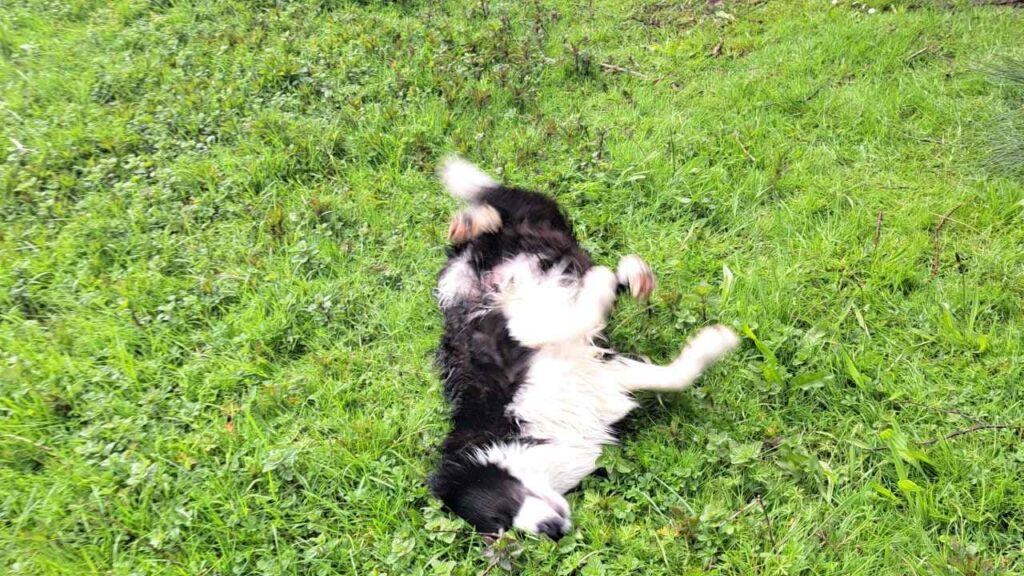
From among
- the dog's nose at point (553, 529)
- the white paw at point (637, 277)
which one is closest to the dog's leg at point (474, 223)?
the white paw at point (637, 277)

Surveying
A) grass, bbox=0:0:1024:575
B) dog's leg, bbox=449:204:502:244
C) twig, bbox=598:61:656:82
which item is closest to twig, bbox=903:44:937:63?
grass, bbox=0:0:1024:575

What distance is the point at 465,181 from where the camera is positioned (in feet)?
10.8

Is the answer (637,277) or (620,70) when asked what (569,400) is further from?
(620,70)

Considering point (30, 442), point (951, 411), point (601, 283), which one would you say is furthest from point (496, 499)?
point (30, 442)

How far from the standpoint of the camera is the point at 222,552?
215 cm

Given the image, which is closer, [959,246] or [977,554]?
[977,554]

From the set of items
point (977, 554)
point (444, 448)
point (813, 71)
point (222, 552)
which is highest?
point (813, 71)

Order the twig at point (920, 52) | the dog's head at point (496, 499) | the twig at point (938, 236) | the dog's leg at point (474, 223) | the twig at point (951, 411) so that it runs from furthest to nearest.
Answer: the twig at point (920, 52) < the dog's leg at point (474, 223) < the twig at point (938, 236) < the twig at point (951, 411) < the dog's head at point (496, 499)

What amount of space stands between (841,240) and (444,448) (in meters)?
2.07

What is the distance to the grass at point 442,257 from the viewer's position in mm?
2135

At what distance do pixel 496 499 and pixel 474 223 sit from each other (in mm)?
1241

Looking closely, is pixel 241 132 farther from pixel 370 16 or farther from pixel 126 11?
pixel 126 11

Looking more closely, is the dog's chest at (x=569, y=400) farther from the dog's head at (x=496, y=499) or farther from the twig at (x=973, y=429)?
the twig at (x=973, y=429)

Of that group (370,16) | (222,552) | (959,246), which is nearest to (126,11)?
(370,16)
